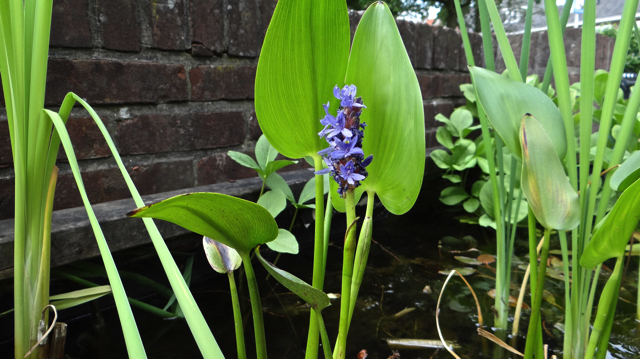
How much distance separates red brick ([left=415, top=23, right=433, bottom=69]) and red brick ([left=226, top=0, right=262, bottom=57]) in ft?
2.22

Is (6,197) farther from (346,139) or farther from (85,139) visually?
(346,139)

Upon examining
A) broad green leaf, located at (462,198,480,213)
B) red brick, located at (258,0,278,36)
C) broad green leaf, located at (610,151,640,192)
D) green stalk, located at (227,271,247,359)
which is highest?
red brick, located at (258,0,278,36)

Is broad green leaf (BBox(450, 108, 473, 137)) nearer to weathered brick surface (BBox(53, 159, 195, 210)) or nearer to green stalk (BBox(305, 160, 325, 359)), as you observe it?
weathered brick surface (BBox(53, 159, 195, 210))

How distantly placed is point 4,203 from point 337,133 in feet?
2.13

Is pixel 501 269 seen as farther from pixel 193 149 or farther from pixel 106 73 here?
pixel 106 73

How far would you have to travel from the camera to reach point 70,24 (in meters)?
0.73

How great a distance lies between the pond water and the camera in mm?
664

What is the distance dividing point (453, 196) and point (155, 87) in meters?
0.98

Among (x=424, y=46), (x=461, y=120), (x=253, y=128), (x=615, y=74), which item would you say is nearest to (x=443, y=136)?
(x=461, y=120)

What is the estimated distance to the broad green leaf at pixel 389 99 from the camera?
399mm

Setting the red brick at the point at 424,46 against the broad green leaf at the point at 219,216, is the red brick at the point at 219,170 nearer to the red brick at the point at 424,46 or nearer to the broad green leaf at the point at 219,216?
the broad green leaf at the point at 219,216

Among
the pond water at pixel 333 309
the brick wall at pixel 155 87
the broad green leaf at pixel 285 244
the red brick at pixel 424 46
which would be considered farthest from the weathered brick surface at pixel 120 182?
the red brick at pixel 424 46

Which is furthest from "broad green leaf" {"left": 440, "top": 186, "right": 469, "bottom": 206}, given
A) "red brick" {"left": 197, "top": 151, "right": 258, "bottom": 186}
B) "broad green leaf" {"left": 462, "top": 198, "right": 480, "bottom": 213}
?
"red brick" {"left": 197, "top": 151, "right": 258, "bottom": 186}

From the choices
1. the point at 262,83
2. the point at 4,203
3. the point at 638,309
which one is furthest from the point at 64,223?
the point at 638,309
